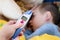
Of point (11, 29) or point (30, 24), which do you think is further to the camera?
point (30, 24)

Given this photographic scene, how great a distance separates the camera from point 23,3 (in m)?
1.55

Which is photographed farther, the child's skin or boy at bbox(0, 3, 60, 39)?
boy at bbox(0, 3, 60, 39)

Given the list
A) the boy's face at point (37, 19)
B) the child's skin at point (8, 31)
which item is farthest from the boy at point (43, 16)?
the child's skin at point (8, 31)

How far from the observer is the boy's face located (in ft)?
4.17

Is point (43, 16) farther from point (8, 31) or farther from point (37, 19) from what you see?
point (8, 31)

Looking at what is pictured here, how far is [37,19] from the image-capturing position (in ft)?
4.21

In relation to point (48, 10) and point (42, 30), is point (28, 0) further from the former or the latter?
point (42, 30)

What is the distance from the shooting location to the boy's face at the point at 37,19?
1.27m

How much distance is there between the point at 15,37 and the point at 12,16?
0.30 m

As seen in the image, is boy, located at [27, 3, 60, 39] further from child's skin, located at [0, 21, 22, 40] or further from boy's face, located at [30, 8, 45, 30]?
child's skin, located at [0, 21, 22, 40]

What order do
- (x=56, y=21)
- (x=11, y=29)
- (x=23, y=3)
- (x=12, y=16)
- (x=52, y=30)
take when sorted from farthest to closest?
(x=23, y=3)
(x=56, y=21)
(x=12, y=16)
(x=52, y=30)
(x=11, y=29)

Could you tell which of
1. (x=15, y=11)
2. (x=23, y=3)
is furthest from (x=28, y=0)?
(x=15, y=11)

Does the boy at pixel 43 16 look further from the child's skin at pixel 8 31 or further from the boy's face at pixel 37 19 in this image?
the child's skin at pixel 8 31

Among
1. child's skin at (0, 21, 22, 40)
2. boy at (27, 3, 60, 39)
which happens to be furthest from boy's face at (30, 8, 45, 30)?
child's skin at (0, 21, 22, 40)
